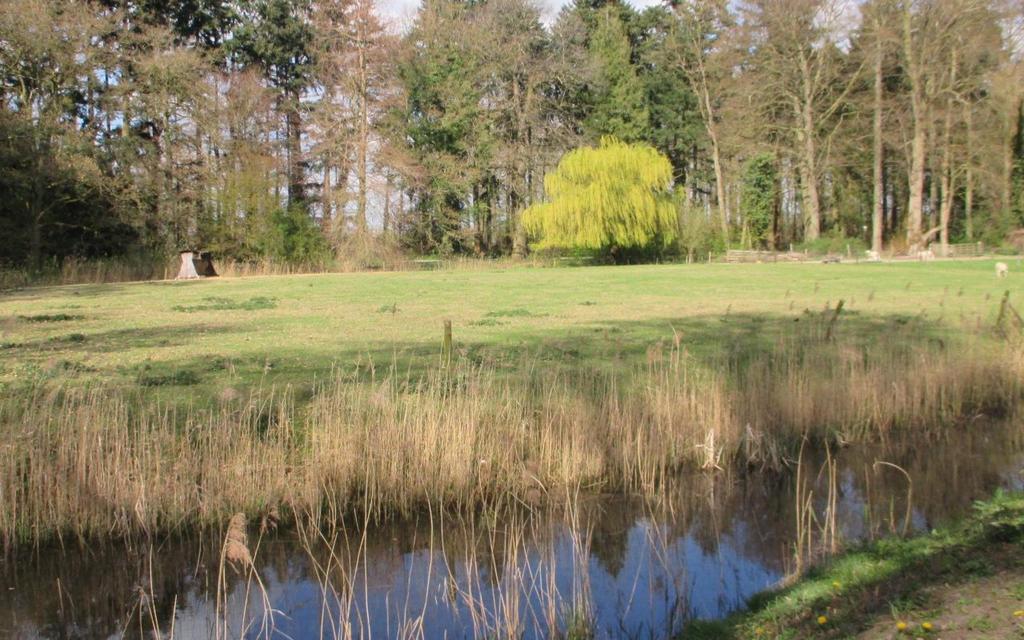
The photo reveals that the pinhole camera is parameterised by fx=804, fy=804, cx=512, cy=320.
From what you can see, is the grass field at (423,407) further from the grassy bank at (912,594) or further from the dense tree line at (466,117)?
the dense tree line at (466,117)

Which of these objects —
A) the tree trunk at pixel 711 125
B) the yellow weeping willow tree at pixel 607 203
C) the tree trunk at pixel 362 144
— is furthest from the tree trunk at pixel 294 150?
the tree trunk at pixel 711 125

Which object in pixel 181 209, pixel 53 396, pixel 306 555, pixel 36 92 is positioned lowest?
pixel 306 555

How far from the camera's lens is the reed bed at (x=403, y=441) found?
544cm

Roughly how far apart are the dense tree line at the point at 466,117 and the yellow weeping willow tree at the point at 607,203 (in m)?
2.35

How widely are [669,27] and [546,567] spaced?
5810 cm

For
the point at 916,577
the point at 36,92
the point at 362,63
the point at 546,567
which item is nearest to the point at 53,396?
the point at 546,567

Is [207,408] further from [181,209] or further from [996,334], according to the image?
[181,209]

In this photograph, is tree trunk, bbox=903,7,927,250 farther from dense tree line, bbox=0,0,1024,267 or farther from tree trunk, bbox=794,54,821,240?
tree trunk, bbox=794,54,821,240

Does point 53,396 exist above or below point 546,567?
above

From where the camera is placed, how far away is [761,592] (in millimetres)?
4461

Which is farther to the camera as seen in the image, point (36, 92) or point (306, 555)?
point (36, 92)

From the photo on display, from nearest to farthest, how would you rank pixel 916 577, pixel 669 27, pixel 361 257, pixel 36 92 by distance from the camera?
pixel 916 577 < pixel 36 92 < pixel 361 257 < pixel 669 27

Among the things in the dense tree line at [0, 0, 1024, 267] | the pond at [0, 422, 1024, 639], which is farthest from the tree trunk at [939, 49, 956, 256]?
the pond at [0, 422, 1024, 639]

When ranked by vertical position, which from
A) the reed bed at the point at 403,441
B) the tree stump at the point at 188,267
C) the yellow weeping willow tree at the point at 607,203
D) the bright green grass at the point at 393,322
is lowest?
the reed bed at the point at 403,441
